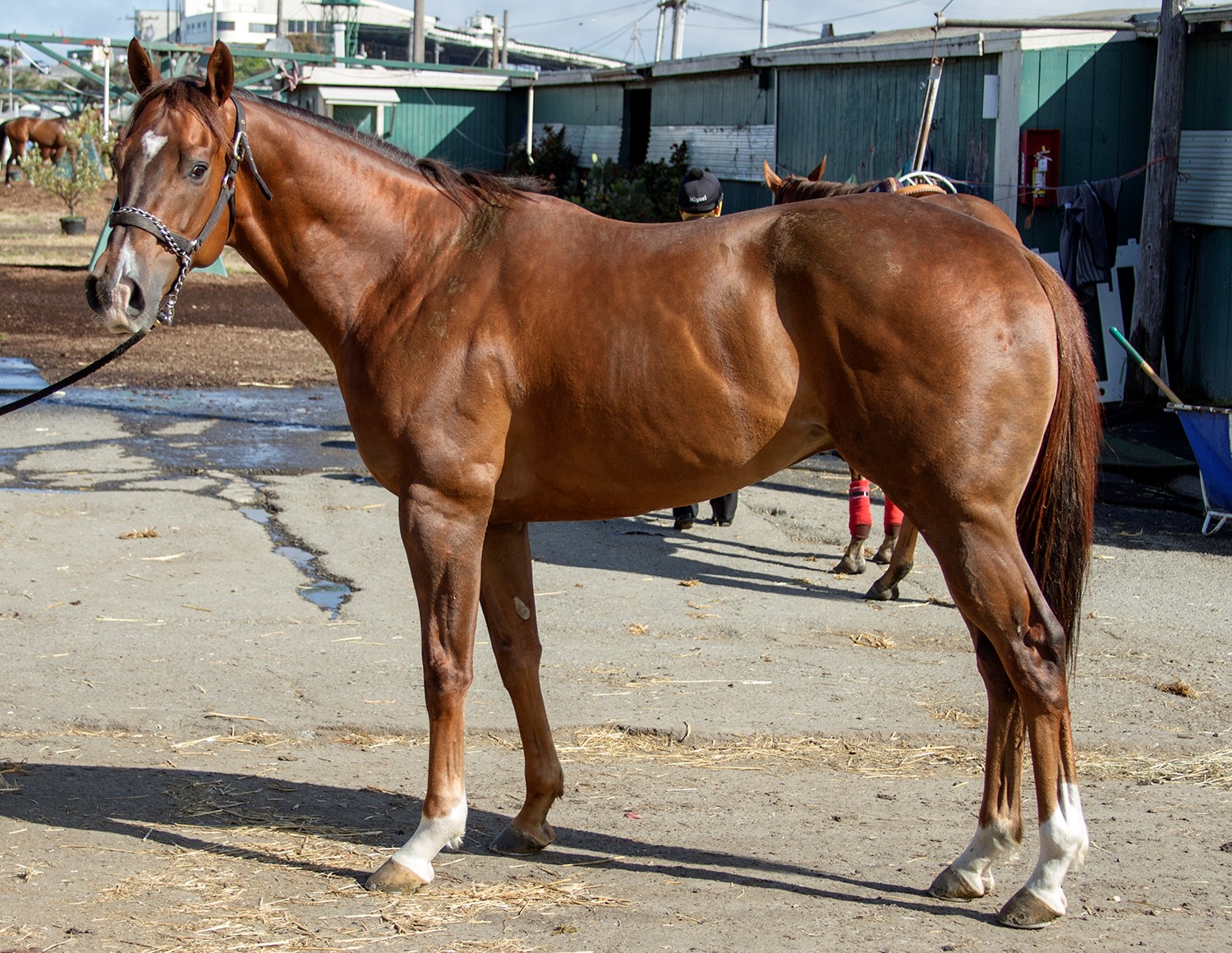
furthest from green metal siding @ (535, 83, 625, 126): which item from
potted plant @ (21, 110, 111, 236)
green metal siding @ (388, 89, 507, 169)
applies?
potted plant @ (21, 110, 111, 236)

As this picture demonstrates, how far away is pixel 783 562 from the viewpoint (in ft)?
26.0

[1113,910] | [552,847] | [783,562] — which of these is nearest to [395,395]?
[552,847]

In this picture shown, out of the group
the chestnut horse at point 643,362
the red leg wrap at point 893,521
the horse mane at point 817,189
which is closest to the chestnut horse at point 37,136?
the horse mane at point 817,189

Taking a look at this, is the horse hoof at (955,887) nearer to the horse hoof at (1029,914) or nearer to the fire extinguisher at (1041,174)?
the horse hoof at (1029,914)

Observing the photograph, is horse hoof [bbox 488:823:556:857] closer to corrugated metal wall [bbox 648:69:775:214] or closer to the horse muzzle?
the horse muzzle

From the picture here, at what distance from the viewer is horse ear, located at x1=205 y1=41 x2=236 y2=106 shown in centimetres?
359

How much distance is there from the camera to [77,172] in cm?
2667

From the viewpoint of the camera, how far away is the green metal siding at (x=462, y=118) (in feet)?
88.4

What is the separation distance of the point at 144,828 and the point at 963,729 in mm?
3121

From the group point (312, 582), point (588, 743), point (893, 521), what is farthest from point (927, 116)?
point (588, 743)

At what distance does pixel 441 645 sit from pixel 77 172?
85.9 ft

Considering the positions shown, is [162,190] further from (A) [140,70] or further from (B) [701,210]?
(B) [701,210]

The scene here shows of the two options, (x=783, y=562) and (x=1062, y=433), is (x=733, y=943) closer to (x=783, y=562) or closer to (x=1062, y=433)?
(x=1062, y=433)

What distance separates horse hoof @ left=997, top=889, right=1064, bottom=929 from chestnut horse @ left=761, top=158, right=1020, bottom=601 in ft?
9.41
